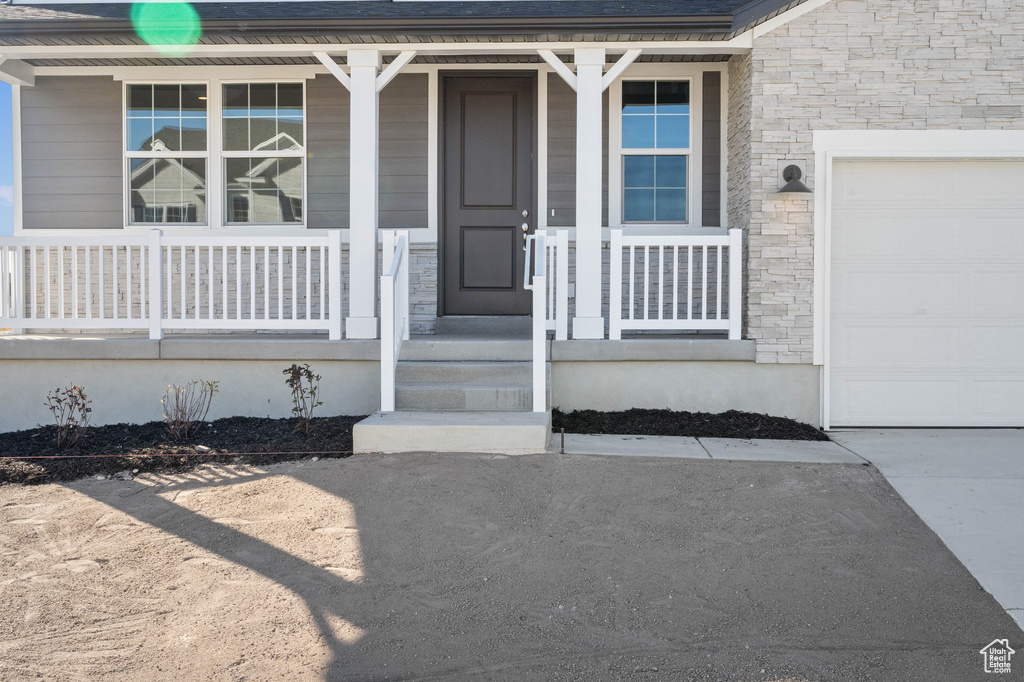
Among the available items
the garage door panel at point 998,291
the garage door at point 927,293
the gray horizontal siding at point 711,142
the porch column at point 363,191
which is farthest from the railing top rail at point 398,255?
the garage door panel at point 998,291

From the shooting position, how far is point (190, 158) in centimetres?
762

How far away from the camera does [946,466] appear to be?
16.6 ft

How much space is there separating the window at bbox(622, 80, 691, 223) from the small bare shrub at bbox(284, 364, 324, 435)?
3254mm

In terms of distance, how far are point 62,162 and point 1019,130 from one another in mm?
8338

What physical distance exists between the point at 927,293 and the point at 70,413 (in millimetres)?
6614

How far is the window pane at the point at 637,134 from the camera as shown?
7387 mm

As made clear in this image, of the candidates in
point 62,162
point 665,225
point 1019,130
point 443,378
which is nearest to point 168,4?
point 62,162

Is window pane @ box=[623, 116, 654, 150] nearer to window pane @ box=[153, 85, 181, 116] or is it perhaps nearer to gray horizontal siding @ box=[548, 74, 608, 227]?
gray horizontal siding @ box=[548, 74, 608, 227]

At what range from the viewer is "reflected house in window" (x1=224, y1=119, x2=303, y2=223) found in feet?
24.9

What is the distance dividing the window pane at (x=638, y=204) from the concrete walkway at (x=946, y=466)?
102 inches

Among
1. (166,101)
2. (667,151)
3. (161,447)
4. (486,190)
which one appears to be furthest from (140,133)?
(667,151)

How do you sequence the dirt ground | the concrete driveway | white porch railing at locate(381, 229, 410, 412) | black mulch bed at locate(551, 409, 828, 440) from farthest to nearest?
black mulch bed at locate(551, 409, 828, 440) < white porch railing at locate(381, 229, 410, 412) < the concrete driveway < the dirt ground

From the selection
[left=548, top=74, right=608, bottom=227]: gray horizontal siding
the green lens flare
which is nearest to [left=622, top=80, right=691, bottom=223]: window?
[left=548, top=74, right=608, bottom=227]: gray horizontal siding

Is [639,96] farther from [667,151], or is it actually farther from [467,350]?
[467,350]
